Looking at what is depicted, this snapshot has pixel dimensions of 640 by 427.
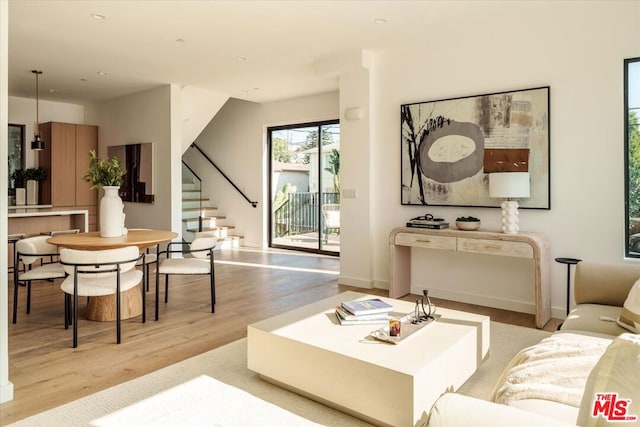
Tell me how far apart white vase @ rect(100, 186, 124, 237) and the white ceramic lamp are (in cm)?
346

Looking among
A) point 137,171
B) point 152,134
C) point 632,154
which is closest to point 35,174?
point 137,171

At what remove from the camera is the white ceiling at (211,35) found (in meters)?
4.05

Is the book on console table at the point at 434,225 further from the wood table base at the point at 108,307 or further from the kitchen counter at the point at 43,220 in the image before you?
the kitchen counter at the point at 43,220

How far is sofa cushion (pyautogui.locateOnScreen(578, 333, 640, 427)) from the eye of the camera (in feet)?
3.47

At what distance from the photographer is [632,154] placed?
372 cm

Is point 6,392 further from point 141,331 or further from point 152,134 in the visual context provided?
point 152,134

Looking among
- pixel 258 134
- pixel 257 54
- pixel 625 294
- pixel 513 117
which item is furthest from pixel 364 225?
pixel 258 134

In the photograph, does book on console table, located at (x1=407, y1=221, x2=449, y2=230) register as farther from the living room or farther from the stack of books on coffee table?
the stack of books on coffee table

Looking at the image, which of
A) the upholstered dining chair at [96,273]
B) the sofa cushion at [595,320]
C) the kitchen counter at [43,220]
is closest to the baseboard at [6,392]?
the upholstered dining chair at [96,273]

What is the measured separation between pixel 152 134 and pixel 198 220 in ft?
5.45

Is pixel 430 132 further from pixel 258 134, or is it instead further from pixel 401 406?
pixel 258 134

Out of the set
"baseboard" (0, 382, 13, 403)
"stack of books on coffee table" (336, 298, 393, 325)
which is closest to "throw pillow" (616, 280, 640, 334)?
"stack of books on coffee table" (336, 298, 393, 325)

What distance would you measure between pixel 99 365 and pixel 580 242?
13.1 ft

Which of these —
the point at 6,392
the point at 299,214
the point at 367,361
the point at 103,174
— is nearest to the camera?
the point at 367,361
